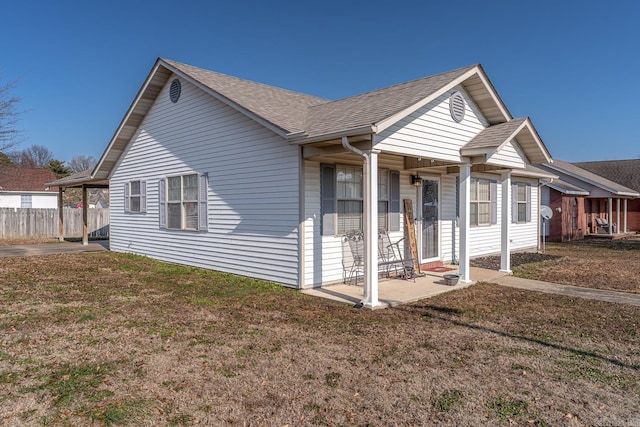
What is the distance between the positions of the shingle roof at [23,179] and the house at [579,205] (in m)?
30.3

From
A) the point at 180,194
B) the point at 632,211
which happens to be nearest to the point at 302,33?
the point at 180,194

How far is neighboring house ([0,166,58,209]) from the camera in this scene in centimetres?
2852

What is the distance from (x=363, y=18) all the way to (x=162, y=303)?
13.3 meters

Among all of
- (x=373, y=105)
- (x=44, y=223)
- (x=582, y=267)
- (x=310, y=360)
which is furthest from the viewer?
(x=44, y=223)

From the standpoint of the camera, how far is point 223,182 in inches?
391

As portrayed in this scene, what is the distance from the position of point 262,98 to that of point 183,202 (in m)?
3.50

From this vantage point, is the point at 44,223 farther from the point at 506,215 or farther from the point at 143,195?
the point at 506,215

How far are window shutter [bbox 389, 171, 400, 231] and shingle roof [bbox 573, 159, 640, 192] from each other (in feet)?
92.5

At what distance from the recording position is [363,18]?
53.1 ft

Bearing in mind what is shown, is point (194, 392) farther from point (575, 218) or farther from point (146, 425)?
point (575, 218)

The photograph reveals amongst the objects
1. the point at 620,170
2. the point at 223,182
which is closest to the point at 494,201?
the point at 223,182

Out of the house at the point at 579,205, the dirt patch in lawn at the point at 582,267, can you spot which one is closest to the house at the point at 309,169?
the dirt patch in lawn at the point at 582,267

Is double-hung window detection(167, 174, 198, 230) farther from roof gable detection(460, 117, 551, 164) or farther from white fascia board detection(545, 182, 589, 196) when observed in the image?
white fascia board detection(545, 182, 589, 196)

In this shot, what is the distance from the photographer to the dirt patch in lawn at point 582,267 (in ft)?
31.0
